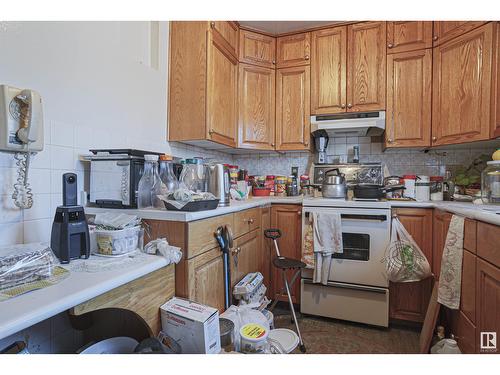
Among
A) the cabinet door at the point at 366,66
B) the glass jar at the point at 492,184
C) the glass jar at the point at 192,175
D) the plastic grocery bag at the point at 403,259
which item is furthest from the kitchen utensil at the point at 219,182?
the glass jar at the point at 492,184

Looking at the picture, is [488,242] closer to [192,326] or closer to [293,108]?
[192,326]

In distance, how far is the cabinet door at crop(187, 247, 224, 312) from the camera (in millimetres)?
1195

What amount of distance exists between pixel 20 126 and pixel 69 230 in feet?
1.53

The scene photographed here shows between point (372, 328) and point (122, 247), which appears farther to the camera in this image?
point (372, 328)

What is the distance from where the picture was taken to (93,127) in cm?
143

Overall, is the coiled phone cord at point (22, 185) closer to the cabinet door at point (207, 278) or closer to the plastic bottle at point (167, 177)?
the plastic bottle at point (167, 177)

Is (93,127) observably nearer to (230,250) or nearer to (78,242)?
Answer: (78,242)

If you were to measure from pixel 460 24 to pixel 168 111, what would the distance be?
221cm

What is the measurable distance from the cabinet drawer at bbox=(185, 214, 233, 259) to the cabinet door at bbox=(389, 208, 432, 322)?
1339mm

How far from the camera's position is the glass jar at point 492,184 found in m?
1.71

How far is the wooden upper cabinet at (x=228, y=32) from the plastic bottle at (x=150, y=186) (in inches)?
47.5

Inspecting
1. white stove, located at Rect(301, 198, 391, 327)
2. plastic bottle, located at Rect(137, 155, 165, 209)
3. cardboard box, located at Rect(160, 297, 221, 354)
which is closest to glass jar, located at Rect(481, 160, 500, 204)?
white stove, located at Rect(301, 198, 391, 327)

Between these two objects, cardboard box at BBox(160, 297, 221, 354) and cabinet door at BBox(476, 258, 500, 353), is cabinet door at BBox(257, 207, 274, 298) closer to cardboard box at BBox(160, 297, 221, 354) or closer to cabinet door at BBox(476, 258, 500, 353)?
cardboard box at BBox(160, 297, 221, 354)

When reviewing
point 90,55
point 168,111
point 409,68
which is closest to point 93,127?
point 90,55
